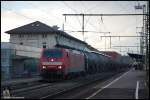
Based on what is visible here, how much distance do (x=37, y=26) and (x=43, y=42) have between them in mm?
4156

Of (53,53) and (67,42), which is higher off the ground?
(67,42)

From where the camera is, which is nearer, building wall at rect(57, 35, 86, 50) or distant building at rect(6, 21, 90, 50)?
building wall at rect(57, 35, 86, 50)

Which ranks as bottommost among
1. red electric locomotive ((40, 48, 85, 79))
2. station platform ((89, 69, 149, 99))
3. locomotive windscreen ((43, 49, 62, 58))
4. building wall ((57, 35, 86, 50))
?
station platform ((89, 69, 149, 99))

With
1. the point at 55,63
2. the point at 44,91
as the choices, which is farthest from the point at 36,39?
the point at 44,91

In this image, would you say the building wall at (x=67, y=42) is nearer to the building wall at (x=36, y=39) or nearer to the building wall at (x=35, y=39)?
the building wall at (x=36, y=39)

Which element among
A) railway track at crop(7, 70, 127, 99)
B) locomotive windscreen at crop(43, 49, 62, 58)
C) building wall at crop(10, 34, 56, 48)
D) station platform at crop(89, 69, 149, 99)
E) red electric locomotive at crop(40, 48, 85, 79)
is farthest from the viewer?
building wall at crop(10, 34, 56, 48)

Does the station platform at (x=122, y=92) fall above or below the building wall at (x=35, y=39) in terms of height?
below

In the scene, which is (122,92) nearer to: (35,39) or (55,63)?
(55,63)

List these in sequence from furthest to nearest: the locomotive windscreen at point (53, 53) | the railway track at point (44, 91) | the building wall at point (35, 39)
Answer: the building wall at point (35, 39) < the locomotive windscreen at point (53, 53) < the railway track at point (44, 91)

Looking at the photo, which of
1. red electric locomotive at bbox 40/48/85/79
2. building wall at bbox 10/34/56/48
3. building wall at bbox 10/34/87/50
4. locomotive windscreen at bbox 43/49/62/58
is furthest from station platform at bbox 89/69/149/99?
building wall at bbox 10/34/56/48

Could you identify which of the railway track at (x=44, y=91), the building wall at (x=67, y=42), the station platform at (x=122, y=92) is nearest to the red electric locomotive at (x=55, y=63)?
the railway track at (x=44, y=91)

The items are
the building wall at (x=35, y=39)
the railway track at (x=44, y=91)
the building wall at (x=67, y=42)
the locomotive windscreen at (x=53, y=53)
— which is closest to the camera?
the railway track at (x=44, y=91)

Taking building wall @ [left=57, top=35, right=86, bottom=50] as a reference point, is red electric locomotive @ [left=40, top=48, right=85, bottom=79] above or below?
below

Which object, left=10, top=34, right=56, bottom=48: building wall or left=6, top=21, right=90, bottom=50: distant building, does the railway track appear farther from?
left=10, top=34, right=56, bottom=48: building wall
